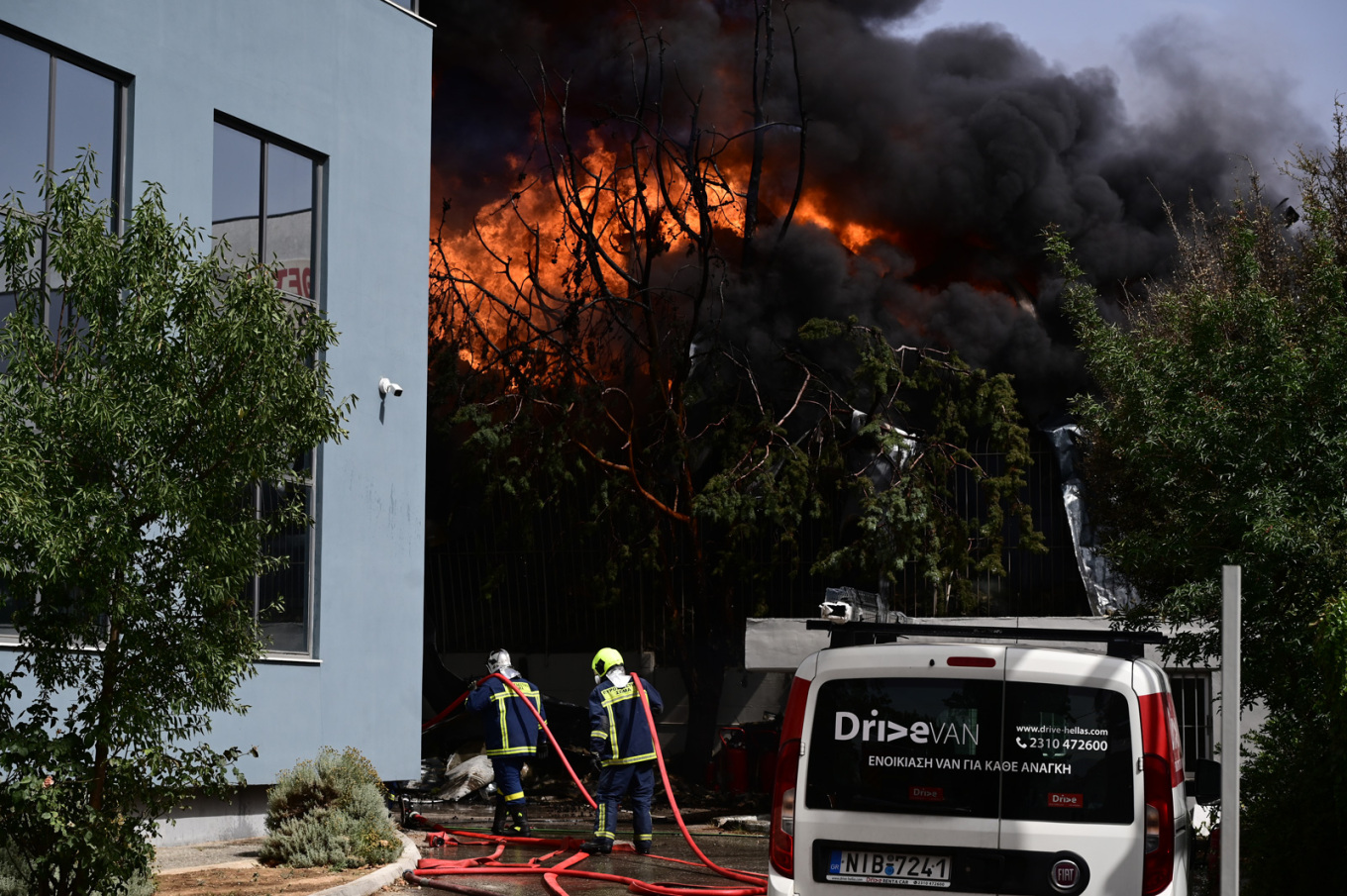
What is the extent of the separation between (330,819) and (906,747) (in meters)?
6.71

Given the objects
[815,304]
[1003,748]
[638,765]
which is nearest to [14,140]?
[638,765]

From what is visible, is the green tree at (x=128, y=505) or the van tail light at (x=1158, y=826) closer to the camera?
the van tail light at (x=1158, y=826)

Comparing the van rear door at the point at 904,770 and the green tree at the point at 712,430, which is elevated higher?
the green tree at the point at 712,430

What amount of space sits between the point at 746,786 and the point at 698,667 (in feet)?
10.6

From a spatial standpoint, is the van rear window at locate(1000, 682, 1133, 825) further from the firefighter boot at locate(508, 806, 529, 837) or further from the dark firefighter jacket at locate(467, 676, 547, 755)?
the firefighter boot at locate(508, 806, 529, 837)

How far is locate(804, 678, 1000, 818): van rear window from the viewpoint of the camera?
5.81 metres

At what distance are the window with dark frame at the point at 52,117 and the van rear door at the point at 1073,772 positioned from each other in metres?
8.96

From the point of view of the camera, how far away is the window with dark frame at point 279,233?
45.8 ft

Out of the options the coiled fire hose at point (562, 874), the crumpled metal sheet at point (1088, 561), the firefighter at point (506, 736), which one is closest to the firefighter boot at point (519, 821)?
the firefighter at point (506, 736)

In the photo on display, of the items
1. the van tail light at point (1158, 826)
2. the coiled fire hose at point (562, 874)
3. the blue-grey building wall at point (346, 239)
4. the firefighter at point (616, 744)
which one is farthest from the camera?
the blue-grey building wall at point (346, 239)

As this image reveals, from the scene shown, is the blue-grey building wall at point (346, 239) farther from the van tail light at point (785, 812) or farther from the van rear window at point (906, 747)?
the van rear window at point (906, 747)

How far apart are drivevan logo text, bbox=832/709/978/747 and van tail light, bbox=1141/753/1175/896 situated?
71cm

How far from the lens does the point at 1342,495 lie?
9.69m

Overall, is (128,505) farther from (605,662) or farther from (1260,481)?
(1260,481)
